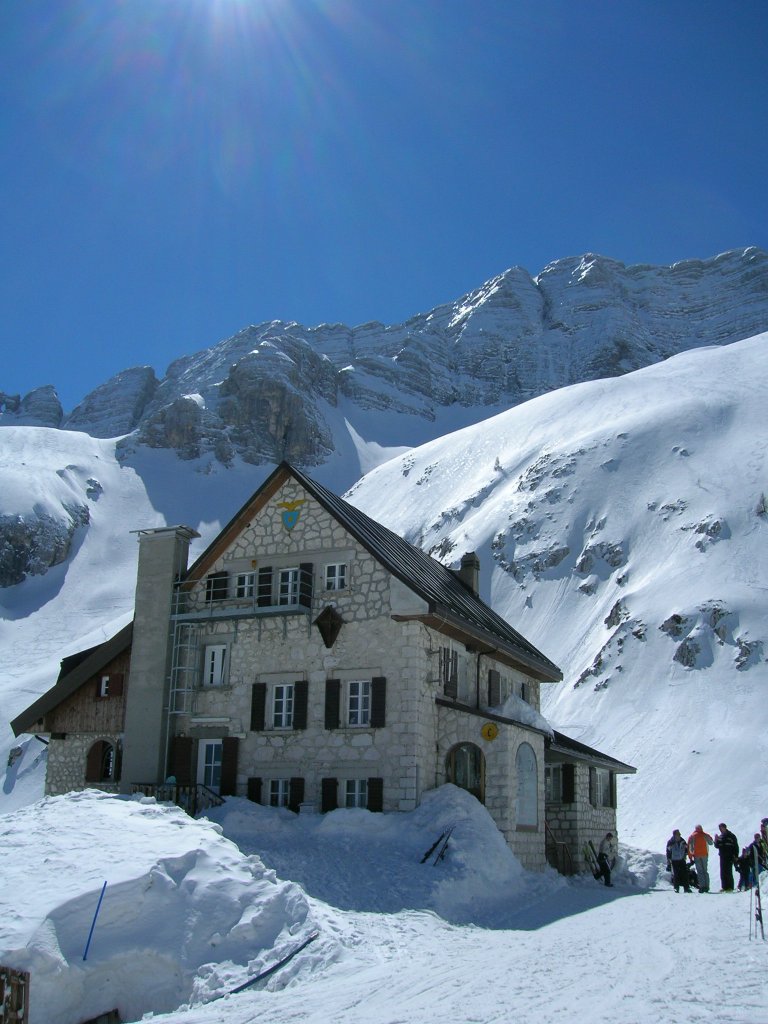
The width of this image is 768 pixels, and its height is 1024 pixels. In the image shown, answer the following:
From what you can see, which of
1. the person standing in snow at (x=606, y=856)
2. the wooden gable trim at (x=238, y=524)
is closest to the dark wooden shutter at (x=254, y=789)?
the wooden gable trim at (x=238, y=524)

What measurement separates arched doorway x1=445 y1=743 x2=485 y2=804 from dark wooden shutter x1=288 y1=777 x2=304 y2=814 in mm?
3433

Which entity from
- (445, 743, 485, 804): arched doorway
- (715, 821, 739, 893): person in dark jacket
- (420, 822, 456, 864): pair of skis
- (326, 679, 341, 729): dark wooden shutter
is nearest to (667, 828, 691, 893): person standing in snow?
(715, 821, 739, 893): person in dark jacket

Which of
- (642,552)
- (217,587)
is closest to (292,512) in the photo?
(217,587)

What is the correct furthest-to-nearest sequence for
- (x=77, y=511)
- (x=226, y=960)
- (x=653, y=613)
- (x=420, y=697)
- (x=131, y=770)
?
(x=77, y=511) → (x=653, y=613) → (x=131, y=770) → (x=420, y=697) → (x=226, y=960)

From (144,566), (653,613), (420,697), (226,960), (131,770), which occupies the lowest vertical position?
(226,960)

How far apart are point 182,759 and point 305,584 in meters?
5.48

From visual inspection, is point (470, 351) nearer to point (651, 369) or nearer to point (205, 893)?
point (651, 369)

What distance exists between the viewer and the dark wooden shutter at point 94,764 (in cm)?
2828

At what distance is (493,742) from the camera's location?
2319 cm

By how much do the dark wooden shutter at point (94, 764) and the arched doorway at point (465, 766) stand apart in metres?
10.2

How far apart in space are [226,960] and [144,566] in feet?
52.2

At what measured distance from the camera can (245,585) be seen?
86.7 ft

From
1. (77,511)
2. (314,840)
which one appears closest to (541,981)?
(314,840)

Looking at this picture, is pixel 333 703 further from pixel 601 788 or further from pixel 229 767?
pixel 601 788
